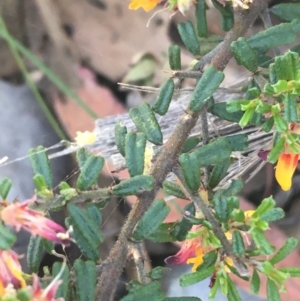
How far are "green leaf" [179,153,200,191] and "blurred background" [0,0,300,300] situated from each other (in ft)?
1.63

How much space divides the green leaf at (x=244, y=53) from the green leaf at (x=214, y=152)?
7 cm

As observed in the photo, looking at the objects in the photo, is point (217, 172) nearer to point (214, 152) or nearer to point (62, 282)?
point (214, 152)

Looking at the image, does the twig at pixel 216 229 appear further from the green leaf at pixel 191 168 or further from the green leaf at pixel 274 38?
the green leaf at pixel 274 38

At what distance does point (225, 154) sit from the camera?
0.40 meters

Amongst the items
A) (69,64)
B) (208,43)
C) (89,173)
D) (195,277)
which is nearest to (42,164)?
(89,173)

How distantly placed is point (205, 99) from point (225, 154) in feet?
0.16

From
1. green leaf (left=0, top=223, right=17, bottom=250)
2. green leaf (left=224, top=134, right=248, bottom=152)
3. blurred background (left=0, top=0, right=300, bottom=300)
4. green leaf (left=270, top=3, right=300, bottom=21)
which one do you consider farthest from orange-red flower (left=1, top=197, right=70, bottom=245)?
blurred background (left=0, top=0, right=300, bottom=300)

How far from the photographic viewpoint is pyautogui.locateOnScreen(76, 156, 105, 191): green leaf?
36 centimetres

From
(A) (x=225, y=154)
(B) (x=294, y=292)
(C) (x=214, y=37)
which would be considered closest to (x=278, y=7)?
(C) (x=214, y=37)

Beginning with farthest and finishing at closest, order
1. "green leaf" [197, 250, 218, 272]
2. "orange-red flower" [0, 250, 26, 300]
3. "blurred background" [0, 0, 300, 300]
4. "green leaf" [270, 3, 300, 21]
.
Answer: "blurred background" [0, 0, 300, 300] → "green leaf" [270, 3, 300, 21] → "green leaf" [197, 250, 218, 272] → "orange-red flower" [0, 250, 26, 300]

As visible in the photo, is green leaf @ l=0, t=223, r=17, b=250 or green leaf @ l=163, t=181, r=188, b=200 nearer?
green leaf @ l=0, t=223, r=17, b=250

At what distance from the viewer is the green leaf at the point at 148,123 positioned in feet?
1.39

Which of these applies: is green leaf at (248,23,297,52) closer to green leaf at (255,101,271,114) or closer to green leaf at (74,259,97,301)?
green leaf at (255,101,271,114)

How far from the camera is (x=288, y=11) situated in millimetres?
487
